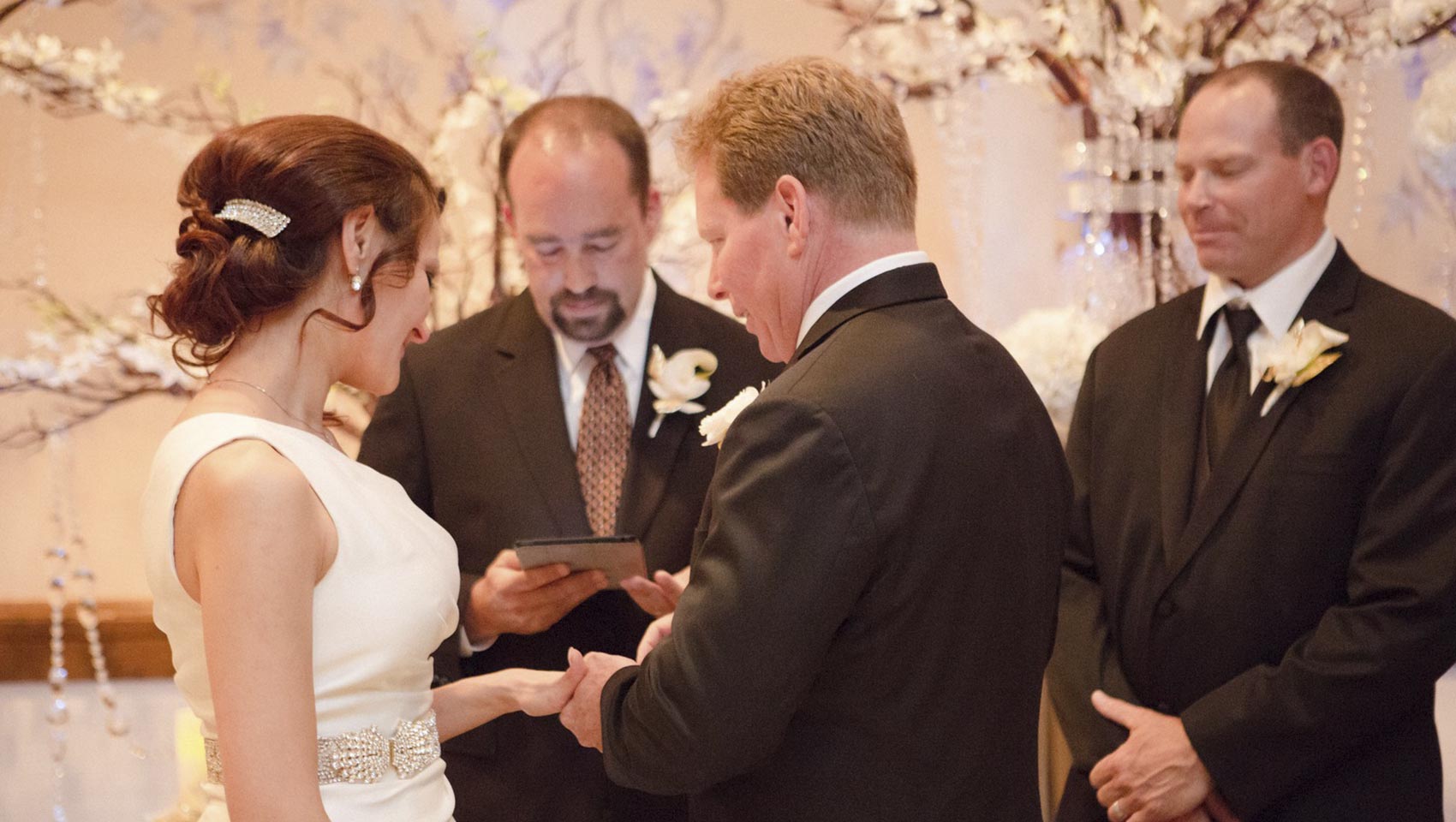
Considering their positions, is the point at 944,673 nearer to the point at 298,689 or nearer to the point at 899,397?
the point at 899,397

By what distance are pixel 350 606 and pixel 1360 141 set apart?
10.3 feet

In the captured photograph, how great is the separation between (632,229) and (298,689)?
1.52 meters

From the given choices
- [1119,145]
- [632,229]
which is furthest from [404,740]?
[1119,145]

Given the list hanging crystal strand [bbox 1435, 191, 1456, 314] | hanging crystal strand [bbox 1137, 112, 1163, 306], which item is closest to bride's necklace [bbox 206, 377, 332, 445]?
hanging crystal strand [bbox 1137, 112, 1163, 306]

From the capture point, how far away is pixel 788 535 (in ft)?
5.49

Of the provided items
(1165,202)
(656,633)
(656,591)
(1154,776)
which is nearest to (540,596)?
(656,591)

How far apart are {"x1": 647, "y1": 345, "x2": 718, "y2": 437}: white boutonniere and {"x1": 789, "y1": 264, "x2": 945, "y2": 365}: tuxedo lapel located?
0.89m

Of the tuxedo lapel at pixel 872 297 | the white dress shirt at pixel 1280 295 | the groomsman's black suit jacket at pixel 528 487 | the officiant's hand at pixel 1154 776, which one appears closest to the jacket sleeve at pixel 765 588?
the tuxedo lapel at pixel 872 297

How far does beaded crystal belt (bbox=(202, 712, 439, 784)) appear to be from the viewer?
1.80 metres

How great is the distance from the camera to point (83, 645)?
3.84 metres

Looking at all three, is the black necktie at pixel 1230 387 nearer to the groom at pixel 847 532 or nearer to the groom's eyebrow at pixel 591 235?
the groom at pixel 847 532

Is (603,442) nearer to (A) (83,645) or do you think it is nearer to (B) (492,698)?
(B) (492,698)

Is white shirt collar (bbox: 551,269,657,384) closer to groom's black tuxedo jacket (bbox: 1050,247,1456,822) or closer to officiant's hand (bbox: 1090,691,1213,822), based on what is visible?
groom's black tuxedo jacket (bbox: 1050,247,1456,822)

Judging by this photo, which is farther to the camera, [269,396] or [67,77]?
[67,77]
